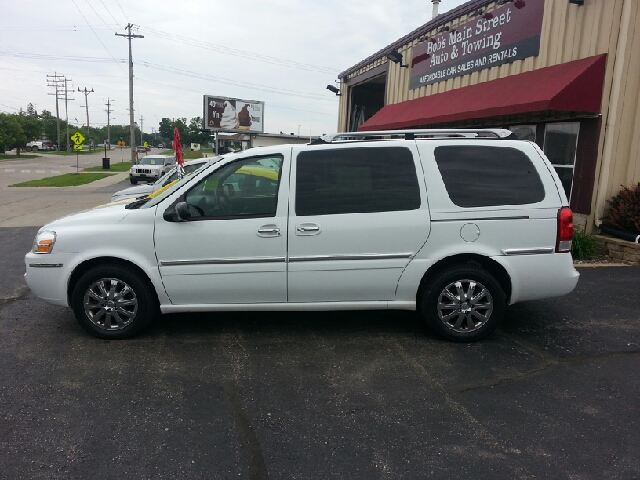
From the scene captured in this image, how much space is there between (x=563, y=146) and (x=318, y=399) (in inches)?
301

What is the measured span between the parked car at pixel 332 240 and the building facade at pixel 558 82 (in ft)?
14.0

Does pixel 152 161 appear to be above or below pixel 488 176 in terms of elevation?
below

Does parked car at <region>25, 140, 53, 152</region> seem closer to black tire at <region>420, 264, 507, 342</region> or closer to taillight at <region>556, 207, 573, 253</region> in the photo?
black tire at <region>420, 264, 507, 342</region>

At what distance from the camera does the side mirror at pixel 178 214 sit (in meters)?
4.42

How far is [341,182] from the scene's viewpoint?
456 centimetres

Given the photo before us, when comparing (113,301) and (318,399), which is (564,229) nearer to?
(318,399)

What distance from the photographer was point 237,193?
4637mm

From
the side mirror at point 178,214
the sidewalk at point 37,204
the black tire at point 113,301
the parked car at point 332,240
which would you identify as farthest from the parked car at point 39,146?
the side mirror at point 178,214

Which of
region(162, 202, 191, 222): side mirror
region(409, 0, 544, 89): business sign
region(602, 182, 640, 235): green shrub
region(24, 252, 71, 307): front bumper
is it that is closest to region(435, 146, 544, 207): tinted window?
region(162, 202, 191, 222): side mirror

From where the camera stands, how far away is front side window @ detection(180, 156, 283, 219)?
453 centimetres

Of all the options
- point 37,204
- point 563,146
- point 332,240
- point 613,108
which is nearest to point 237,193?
point 332,240

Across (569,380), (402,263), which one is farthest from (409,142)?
(569,380)

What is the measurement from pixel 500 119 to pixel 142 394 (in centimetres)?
929

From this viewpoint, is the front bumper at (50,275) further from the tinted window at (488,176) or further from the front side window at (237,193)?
the tinted window at (488,176)
